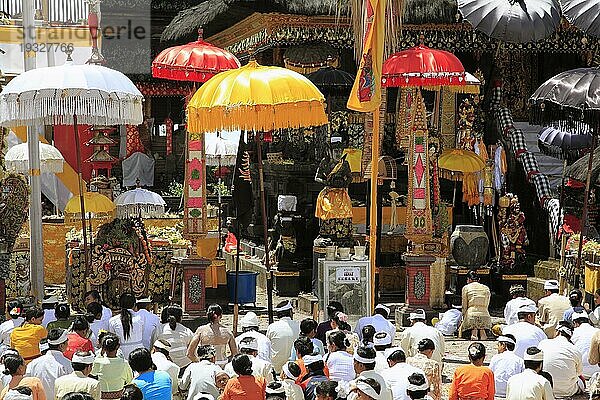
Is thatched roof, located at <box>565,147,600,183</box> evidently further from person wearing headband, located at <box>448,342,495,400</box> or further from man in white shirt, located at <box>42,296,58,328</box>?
man in white shirt, located at <box>42,296,58,328</box>

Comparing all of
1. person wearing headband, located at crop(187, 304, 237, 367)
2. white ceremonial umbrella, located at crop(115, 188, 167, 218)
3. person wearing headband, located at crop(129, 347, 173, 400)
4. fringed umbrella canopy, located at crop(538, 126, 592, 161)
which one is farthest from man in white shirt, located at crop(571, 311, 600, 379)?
white ceremonial umbrella, located at crop(115, 188, 167, 218)

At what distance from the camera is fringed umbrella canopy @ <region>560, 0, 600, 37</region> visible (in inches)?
527

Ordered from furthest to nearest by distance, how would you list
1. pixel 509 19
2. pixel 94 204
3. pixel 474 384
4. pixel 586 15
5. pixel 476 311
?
pixel 94 204, pixel 476 311, pixel 509 19, pixel 586 15, pixel 474 384

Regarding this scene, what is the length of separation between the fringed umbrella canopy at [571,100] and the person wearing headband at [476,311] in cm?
241

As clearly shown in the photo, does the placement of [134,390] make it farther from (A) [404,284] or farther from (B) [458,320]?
(A) [404,284]

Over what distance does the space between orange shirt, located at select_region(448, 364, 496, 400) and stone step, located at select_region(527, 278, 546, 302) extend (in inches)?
297

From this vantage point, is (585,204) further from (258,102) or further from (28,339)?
(28,339)

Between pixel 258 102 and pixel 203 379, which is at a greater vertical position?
pixel 258 102

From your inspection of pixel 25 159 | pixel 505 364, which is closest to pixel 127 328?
pixel 505 364

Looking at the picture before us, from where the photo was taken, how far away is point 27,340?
1030 centimetres

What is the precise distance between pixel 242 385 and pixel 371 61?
368cm

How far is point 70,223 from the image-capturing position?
1941 cm

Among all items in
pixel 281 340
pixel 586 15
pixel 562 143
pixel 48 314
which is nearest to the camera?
pixel 281 340

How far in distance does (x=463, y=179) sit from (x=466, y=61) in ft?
8.70
